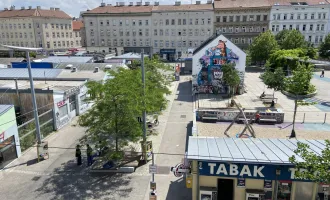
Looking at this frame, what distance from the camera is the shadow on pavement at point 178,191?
12.9m

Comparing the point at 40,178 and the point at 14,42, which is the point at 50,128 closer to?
the point at 40,178

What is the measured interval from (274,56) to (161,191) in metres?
39.6

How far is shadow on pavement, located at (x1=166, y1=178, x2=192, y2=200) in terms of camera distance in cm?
1286

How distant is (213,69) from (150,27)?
39052mm

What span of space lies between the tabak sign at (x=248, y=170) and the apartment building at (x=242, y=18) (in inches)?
2243

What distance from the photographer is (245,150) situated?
11242 millimetres

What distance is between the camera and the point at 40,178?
14.8m

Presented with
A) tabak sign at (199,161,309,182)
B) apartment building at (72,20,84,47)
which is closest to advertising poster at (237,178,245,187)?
tabak sign at (199,161,309,182)

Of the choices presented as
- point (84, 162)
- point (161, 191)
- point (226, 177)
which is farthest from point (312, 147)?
point (84, 162)

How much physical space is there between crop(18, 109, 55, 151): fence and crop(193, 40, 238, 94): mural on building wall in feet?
63.2

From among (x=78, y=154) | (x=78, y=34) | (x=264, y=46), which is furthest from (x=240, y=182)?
(x=78, y=34)

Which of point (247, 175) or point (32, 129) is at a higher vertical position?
point (247, 175)

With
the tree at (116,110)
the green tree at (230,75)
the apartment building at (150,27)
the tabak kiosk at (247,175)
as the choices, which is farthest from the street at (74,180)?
the apartment building at (150,27)

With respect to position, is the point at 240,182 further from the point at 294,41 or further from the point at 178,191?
the point at 294,41
